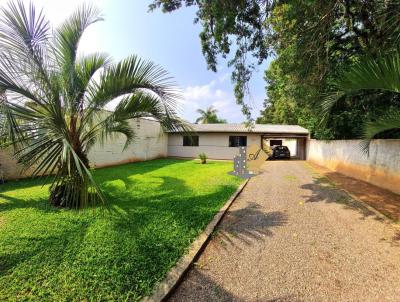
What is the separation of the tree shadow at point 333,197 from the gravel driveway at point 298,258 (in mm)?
75

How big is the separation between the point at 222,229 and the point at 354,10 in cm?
768

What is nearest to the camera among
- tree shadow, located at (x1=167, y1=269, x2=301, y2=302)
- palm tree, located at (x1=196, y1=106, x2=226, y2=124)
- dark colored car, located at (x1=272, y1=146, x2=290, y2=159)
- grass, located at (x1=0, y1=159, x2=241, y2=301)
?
tree shadow, located at (x1=167, y1=269, x2=301, y2=302)

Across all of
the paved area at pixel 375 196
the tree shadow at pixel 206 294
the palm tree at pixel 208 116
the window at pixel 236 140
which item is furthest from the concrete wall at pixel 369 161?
the palm tree at pixel 208 116

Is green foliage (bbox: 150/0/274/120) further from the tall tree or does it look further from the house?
the house

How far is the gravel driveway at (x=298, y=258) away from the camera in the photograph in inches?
109

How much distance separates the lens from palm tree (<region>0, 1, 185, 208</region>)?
3775mm

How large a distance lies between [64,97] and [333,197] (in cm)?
771

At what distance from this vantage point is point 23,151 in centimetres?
400

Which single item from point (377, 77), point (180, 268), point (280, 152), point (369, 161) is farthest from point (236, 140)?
point (180, 268)

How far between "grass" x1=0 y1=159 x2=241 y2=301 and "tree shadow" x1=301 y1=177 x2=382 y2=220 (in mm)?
3012

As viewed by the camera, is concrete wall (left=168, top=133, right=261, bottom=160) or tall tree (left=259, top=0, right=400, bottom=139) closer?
tall tree (left=259, top=0, right=400, bottom=139)

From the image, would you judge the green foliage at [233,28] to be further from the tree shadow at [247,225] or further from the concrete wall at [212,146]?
the concrete wall at [212,146]

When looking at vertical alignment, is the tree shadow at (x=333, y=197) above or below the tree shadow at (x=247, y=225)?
below

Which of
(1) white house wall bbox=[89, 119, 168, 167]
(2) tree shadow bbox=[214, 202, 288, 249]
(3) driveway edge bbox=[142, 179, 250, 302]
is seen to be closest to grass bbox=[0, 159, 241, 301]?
(3) driveway edge bbox=[142, 179, 250, 302]
